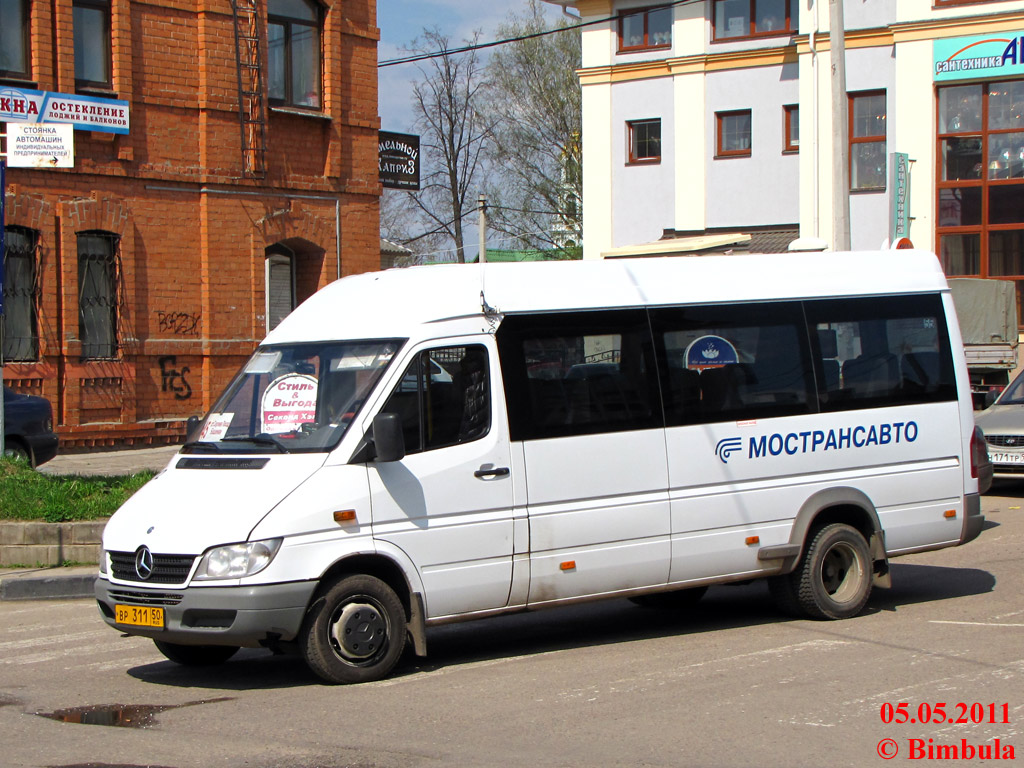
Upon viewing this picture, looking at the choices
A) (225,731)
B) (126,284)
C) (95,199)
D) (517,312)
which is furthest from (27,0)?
(225,731)

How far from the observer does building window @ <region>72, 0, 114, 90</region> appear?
20.0 m

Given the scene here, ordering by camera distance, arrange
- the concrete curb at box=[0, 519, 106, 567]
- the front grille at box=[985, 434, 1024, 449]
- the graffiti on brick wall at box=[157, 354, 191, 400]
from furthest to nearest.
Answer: the graffiti on brick wall at box=[157, 354, 191, 400]
the front grille at box=[985, 434, 1024, 449]
the concrete curb at box=[0, 519, 106, 567]

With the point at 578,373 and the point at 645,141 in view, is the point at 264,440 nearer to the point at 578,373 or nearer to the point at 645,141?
the point at 578,373

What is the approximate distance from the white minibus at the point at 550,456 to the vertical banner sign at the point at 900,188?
19.7 m

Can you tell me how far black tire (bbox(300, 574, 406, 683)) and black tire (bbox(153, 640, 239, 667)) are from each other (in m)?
0.96

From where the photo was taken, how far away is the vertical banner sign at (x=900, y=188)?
94.0ft

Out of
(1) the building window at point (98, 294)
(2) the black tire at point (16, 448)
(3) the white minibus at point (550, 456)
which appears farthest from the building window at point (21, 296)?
(3) the white minibus at point (550, 456)

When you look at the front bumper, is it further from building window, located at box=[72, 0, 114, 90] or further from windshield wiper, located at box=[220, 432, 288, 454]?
building window, located at box=[72, 0, 114, 90]

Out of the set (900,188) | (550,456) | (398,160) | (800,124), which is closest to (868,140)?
(800,124)

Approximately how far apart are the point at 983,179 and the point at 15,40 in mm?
21149

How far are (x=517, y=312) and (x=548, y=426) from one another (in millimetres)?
744

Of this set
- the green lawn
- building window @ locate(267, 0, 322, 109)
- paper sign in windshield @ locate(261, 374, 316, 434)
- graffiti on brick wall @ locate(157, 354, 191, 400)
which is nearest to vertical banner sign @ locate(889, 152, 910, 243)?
building window @ locate(267, 0, 322, 109)

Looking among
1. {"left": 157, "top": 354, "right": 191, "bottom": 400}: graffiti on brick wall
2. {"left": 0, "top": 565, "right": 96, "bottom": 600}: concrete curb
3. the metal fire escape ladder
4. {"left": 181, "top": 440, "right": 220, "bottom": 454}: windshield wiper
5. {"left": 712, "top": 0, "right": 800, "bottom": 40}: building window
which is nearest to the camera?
{"left": 181, "top": 440, "right": 220, "bottom": 454}: windshield wiper

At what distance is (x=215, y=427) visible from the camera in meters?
7.96
